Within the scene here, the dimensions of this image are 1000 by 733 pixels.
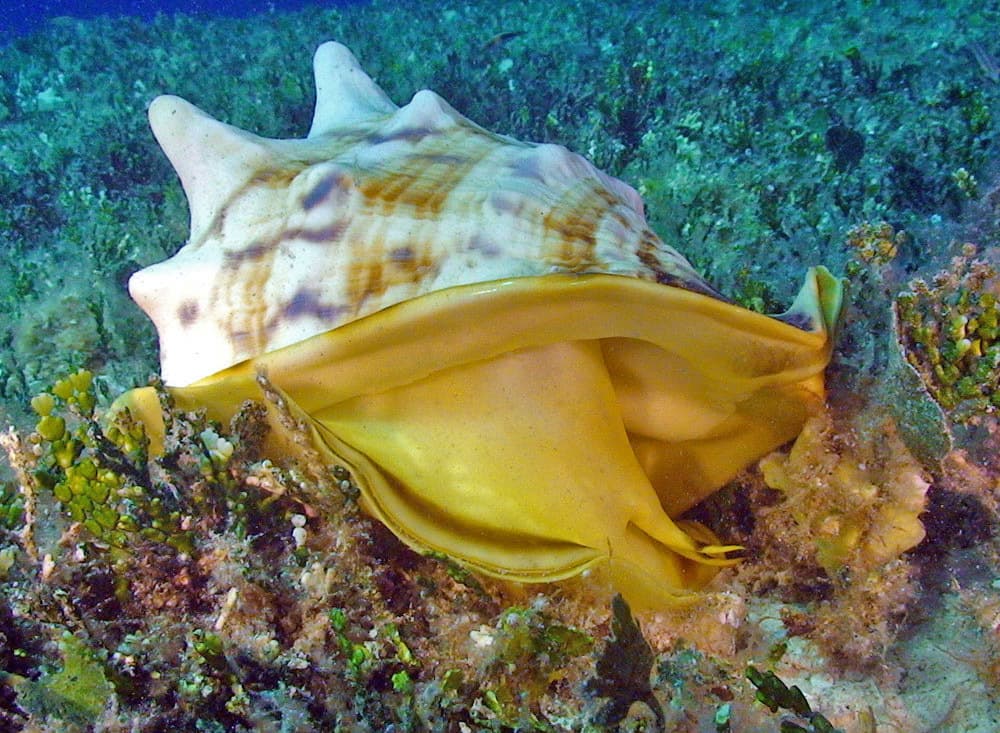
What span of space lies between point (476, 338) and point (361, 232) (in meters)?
0.44

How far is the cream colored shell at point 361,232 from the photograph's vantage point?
77.5 inches

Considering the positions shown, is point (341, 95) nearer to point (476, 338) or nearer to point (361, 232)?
point (361, 232)

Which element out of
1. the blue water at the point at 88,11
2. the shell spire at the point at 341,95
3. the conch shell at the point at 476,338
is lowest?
the blue water at the point at 88,11

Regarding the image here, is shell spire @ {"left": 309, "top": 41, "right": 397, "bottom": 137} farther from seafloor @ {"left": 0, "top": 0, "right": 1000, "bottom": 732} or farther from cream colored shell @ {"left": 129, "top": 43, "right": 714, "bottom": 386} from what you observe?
seafloor @ {"left": 0, "top": 0, "right": 1000, "bottom": 732}

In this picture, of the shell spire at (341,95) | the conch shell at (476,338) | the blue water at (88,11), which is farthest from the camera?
the blue water at (88,11)

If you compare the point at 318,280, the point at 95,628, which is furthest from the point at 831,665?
the point at 95,628

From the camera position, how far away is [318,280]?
6.59 ft

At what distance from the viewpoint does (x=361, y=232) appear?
2.03 metres

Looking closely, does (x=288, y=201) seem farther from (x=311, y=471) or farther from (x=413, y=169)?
(x=311, y=471)

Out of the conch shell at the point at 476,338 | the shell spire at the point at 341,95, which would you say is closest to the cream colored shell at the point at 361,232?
the conch shell at the point at 476,338

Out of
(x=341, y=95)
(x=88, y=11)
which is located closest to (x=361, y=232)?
(x=341, y=95)

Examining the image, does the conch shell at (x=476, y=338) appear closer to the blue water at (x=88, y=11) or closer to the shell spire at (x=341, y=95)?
the shell spire at (x=341, y=95)

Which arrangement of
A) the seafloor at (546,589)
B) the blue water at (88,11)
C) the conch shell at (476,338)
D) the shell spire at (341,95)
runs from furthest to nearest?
the blue water at (88,11) → the shell spire at (341,95) → the conch shell at (476,338) → the seafloor at (546,589)

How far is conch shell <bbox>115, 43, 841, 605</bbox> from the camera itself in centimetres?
193
